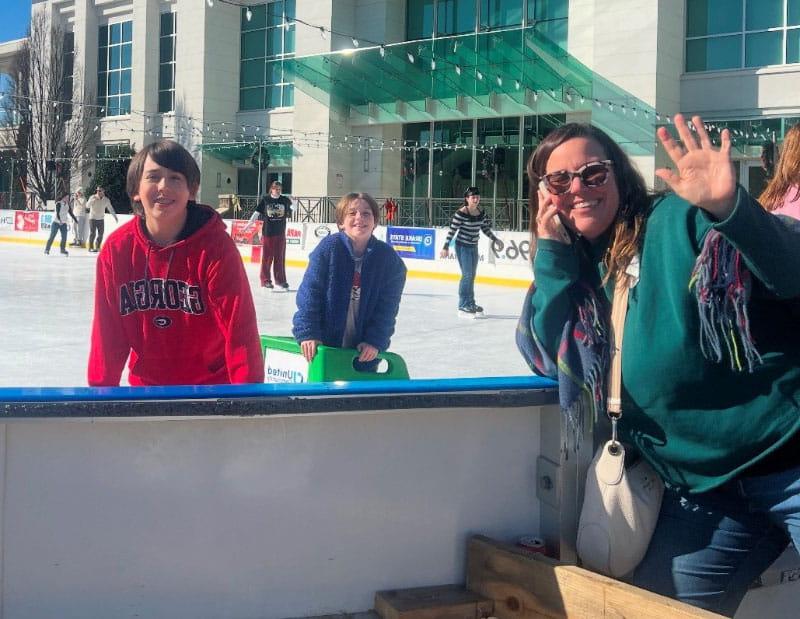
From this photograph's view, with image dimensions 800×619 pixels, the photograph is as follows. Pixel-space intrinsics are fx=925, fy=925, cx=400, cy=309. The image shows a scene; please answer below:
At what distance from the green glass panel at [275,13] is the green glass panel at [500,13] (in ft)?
25.9

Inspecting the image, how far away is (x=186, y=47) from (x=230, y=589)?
33352 millimetres

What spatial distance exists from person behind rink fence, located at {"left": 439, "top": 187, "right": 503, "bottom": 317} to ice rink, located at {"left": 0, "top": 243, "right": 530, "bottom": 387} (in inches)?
8.4

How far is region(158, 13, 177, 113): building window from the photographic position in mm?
34344

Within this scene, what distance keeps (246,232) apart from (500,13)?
10747mm

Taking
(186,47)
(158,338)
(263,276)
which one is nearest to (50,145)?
(186,47)

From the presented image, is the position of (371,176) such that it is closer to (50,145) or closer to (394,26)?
(394,26)

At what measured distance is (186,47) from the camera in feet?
108

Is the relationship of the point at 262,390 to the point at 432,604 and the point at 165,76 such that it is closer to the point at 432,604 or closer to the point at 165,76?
the point at 432,604

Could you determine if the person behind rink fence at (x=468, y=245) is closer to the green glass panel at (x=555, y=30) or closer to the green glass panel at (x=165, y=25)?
the green glass panel at (x=555, y=30)

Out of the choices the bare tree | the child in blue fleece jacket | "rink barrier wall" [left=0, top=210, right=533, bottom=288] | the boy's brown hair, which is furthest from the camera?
the bare tree

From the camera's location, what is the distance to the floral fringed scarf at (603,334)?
151 cm

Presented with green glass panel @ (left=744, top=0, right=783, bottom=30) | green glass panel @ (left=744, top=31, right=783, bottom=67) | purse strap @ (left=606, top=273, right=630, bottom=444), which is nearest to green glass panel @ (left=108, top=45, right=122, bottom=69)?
green glass panel @ (left=744, top=0, right=783, bottom=30)

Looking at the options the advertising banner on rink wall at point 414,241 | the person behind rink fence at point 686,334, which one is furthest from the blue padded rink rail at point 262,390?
the advertising banner on rink wall at point 414,241

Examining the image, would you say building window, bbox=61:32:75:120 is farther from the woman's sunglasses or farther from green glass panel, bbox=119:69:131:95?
the woman's sunglasses
